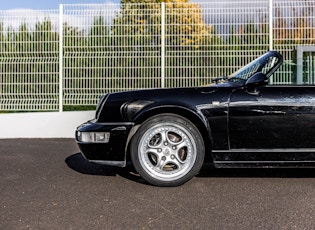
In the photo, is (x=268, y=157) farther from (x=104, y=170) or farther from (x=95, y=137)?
(x=104, y=170)

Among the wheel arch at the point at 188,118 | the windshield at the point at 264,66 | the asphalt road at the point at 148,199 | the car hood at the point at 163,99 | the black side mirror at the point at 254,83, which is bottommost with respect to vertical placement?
the asphalt road at the point at 148,199

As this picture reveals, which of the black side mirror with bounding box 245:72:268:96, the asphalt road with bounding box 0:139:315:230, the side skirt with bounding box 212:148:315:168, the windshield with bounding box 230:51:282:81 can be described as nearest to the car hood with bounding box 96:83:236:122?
the black side mirror with bounding box 245:72:268:96

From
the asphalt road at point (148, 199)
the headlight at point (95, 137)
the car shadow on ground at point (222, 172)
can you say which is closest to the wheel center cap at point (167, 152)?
the asphalt road at point (148, 199)

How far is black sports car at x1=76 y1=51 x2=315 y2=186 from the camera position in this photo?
379 cm

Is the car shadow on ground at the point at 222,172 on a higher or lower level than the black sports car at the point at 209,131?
lower

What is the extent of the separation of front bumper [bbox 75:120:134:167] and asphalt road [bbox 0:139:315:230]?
0.27m

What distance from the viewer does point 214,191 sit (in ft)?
12.0

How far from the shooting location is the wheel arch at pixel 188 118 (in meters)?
3.82

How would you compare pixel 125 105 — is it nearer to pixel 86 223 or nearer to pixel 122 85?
pixel 86 223

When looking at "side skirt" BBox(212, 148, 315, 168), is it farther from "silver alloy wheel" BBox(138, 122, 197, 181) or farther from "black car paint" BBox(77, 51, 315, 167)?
"silver alloy wheel" BBox(138, 122, 197, 181)

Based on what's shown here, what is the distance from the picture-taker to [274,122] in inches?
149

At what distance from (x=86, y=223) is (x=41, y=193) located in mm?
1047

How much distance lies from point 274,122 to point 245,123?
10.9 inches

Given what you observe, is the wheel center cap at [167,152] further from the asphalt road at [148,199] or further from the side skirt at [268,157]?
the side skirt at [268,157]
